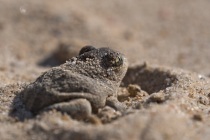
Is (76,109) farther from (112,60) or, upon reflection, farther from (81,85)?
(112,60)

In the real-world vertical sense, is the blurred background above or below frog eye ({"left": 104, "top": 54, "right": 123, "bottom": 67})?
above

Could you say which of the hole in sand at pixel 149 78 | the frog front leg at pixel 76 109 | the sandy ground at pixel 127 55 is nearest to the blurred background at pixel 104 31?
the sandy ground at pixel 127 55

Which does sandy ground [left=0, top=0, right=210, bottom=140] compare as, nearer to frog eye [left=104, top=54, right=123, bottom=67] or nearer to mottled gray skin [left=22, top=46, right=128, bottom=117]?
mottled gray skin [left=22, top=46, right=128, bottom=117]

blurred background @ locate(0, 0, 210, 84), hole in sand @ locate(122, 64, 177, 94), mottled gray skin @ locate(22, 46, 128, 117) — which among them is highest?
blurred background @ locate(0, 0, 210, 84)

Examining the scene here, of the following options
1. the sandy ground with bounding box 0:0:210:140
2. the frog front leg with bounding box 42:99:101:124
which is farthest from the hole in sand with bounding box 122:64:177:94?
the frog front leg with bounding box 42:99:101:124

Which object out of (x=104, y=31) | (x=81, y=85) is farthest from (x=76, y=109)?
(x=104, y=31)

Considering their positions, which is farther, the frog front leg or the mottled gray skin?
the mottled gray skin

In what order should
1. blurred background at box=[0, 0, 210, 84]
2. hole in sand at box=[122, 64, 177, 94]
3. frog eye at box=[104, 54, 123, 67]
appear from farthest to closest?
blurred background at box=[0, 0, 210, 84]
hole in sand at box=[122, 64, 177, 94]
frog eye at box=[104, 54, 123, 67]

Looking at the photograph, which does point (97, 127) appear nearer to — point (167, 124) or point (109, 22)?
point (167, 124)

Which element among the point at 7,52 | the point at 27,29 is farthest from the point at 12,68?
the point at 27,29
